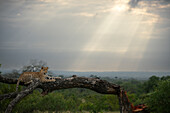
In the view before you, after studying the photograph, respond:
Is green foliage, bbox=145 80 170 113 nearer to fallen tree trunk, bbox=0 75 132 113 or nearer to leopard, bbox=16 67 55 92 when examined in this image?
fallen tree trunk, bbox=0 75 132 113

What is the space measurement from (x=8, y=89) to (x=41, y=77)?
5.30 metres

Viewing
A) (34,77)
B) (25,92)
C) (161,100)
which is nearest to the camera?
(25,92)

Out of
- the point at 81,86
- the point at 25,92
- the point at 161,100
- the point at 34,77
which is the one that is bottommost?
the point at 161,100

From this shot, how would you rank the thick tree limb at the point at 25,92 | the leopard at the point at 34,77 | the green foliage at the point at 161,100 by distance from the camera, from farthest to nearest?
1. the green foliage at the point at 161,100
2. the leopard at the point at 34,77
3. the thick tree limb at the point at 25,92

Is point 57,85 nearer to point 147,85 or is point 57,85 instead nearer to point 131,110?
point 131,110

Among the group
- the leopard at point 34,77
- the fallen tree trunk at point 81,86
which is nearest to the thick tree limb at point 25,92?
the fallen tree trunk at point 81,86

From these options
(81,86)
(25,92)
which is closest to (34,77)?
(25,92)

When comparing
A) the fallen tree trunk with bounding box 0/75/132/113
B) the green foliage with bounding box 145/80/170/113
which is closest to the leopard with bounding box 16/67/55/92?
the fallen tree trunk with bounding box 0/75/132/113

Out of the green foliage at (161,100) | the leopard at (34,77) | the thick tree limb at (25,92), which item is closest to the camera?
the thick tree limb at (25,92)

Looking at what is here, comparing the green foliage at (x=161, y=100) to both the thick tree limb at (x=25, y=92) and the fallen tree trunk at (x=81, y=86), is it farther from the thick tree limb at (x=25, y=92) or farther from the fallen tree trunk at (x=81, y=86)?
the thick tree limb at (x=25, y=92)

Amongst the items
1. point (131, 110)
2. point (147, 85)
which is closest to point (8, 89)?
point (131, 110)

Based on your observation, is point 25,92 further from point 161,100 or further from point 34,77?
point 161,100

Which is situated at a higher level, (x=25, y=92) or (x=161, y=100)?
(x=25, y=92)

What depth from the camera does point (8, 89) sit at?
10.3 meters
